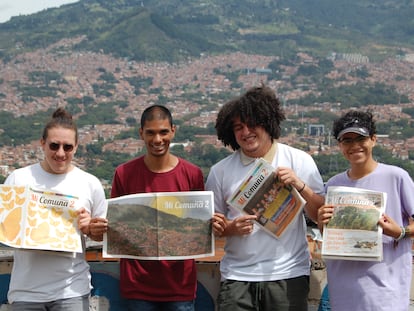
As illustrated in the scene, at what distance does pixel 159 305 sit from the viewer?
12.9 ft

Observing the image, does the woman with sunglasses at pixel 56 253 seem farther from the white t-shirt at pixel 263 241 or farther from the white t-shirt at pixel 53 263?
the white t-shirt at pixel 263 241

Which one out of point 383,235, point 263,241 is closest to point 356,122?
point 383,235

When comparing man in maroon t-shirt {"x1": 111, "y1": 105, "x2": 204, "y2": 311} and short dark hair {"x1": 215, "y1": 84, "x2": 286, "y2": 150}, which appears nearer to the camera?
man in maroon t-shirt {"x1": 111, "y1": 105, "x2": 204, "y2": 311}

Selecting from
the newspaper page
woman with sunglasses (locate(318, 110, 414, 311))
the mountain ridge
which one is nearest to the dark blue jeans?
the newspaper page

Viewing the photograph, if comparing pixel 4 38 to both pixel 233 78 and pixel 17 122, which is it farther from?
pixel 17 122

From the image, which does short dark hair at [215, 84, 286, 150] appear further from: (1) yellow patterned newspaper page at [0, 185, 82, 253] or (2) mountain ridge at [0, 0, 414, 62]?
(2) mountain ridge at [0, 0, 414, 62]

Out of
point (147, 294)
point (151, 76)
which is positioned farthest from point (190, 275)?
point (151, 76)

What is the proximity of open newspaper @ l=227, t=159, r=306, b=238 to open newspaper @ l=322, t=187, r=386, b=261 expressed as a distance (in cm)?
20

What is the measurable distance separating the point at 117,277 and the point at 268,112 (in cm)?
124

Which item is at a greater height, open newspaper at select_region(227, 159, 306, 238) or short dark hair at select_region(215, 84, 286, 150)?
short dark hair at select_region(215, 84, 286, 150)

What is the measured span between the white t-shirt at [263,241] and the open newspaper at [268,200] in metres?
0.05

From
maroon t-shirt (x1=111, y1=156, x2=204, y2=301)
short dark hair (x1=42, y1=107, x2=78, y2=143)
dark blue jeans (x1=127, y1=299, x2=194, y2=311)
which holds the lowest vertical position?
dark blue jeans (x1=127, y1=299, x2=194, y2=311)

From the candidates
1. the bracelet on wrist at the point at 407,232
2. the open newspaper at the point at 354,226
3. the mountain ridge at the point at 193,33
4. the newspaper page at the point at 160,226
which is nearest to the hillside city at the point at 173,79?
the mountain ridge at the point at 193,33

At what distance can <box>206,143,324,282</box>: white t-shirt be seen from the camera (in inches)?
153
